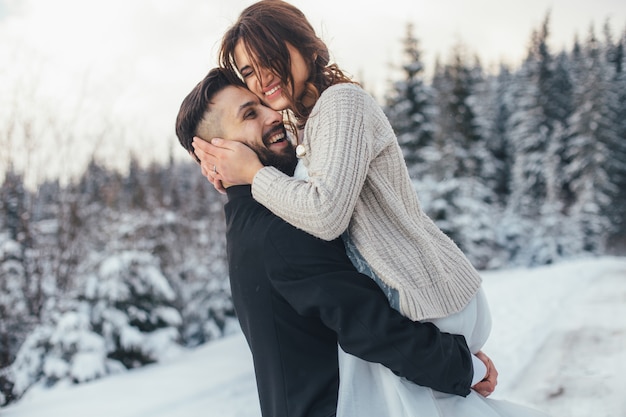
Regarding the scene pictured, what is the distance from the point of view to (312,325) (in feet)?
4.86

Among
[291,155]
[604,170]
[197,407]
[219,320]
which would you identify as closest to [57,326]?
[197,407]

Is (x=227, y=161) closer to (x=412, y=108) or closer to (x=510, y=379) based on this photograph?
(x=510, y=379)

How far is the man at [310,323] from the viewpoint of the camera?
1.37 m

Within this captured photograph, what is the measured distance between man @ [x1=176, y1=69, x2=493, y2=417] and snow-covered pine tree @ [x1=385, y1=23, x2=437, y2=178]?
2112 centimetres

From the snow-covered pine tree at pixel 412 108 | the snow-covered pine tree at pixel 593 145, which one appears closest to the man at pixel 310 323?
the snow-covered pine tree at pixel 412 108

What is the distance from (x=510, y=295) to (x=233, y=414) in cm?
702

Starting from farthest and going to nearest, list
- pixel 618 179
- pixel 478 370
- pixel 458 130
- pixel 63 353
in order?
pixel 618 179
pixel 458 130
pixel 63 353
pixel 478 370

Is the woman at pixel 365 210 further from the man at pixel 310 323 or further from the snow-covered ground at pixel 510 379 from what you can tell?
the snow-covered ground at pixel 510 379

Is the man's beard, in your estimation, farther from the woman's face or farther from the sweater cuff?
the sweater cuff

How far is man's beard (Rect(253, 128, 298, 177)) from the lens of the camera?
1.77m

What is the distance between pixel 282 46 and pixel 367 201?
2.12 feet

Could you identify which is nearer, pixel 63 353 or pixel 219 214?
pixel 63 353

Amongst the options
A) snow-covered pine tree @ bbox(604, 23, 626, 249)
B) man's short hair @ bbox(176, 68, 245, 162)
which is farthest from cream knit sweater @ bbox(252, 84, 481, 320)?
snow-covered pine tree @ bbox(604, 23, 626, 249)

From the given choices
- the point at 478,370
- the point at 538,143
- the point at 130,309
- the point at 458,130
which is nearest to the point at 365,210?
the point at 478,370
